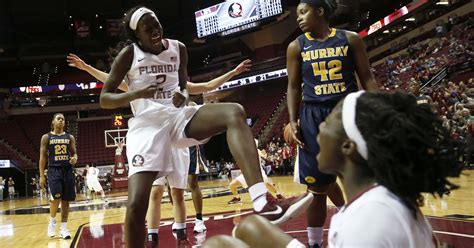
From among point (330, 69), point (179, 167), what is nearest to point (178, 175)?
point (179, 167)

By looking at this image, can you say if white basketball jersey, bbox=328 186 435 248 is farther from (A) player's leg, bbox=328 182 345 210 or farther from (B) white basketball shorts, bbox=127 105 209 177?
(A) player's leg, bbox=328 182 345 210

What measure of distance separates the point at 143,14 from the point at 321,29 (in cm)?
141

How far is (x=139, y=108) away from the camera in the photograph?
10.9ft

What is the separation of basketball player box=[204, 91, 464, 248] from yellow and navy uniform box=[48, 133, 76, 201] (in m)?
6.80

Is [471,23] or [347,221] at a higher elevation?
[471,23]

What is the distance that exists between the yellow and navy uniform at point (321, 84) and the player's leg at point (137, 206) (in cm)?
120

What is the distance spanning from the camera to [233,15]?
25281mm

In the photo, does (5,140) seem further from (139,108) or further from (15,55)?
(139,108)

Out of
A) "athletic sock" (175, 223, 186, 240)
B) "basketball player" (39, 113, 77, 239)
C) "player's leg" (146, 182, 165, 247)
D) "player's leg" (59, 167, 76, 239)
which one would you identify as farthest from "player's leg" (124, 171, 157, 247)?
"basketball player" (39, 113, 77, 239)

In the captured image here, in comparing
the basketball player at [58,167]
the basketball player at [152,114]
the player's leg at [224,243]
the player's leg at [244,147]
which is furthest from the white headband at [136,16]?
the basketball player at [58,167]

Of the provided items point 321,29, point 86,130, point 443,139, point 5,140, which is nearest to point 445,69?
point 321,29

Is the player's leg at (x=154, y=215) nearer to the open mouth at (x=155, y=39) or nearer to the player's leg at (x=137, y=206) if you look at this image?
the player's leg at (x=137, y=206)

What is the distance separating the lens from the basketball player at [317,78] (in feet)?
11.7

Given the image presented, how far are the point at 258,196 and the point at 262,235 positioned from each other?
28.2 inches
